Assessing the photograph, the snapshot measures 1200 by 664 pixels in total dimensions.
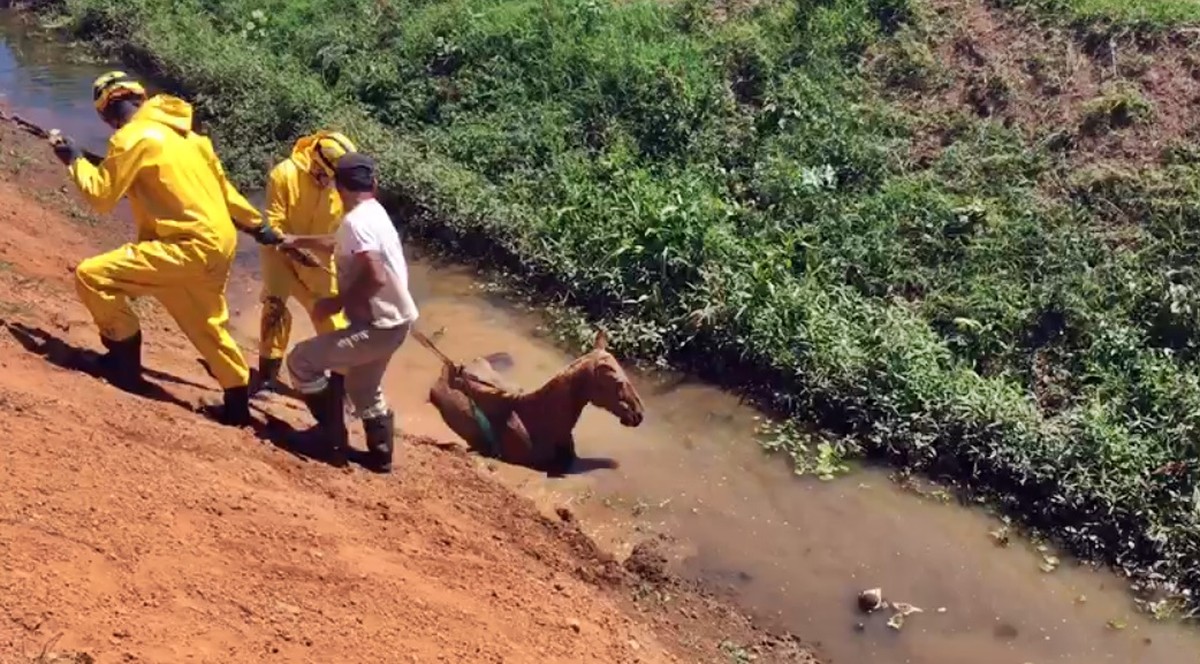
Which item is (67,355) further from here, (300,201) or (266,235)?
(300,201)

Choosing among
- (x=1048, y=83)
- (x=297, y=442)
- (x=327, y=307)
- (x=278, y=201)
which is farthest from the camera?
(x=1048, y=83)

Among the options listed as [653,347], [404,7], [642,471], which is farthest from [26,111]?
[642,471]

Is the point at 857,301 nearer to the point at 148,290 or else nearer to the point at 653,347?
the point at 653,347

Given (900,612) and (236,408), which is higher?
(236,408)

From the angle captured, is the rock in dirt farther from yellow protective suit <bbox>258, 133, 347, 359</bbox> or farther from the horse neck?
yellow protective suit <bbox>258, 133, 347, 359</bbox>

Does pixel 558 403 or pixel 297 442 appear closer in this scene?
pixel 297 442

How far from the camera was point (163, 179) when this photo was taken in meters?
6.05

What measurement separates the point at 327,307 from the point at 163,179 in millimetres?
1019

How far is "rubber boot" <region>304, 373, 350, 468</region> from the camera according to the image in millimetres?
6742

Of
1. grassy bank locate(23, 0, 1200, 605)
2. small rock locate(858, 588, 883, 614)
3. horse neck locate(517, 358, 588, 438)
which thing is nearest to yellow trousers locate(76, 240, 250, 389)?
horse neck locate(517, 358, 588, 438)

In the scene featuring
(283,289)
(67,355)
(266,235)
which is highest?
(266,235)

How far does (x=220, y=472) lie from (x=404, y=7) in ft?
34.4

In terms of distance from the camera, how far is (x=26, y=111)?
14.4 m

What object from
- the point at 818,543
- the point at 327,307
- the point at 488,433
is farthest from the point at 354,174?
the point at 818,543
